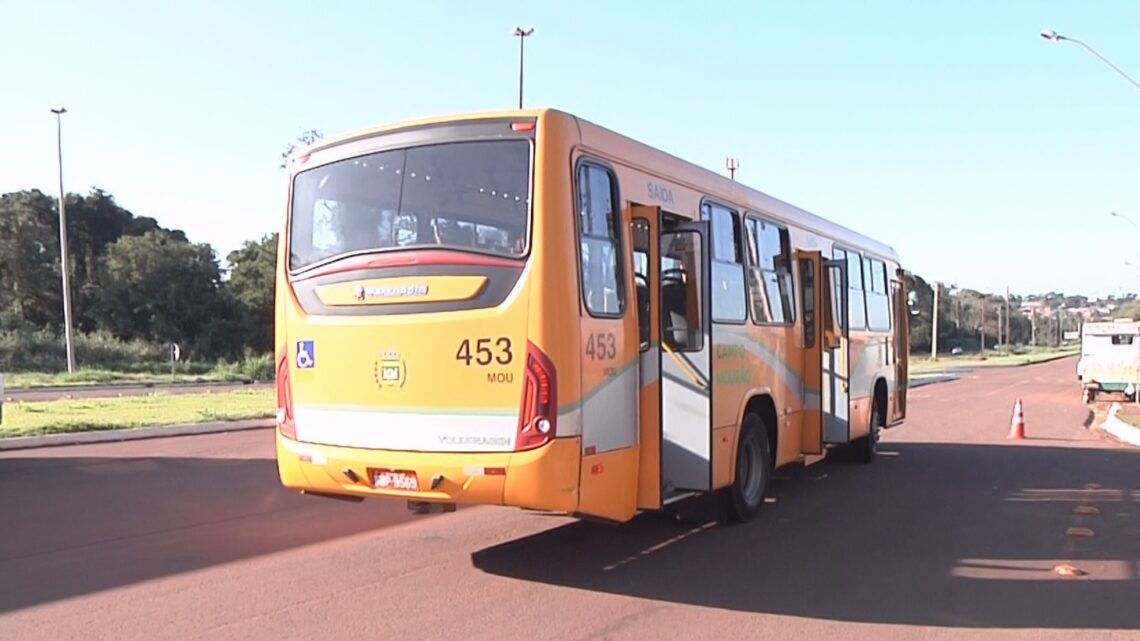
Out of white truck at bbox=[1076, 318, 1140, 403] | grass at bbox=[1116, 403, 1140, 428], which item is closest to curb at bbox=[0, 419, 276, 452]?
grass at bbox=[1116, 403, 1140, 428]

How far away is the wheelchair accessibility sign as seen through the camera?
768cm

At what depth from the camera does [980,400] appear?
1288 inches

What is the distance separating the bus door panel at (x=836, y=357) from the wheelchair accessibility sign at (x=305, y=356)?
649 centimetres

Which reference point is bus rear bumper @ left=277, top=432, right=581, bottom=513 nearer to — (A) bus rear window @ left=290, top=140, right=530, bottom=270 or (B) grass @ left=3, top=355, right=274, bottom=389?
(A) bus rear window @ left=290, top=140, right=530, bottom=270

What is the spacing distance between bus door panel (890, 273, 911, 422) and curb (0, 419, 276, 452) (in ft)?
39.4

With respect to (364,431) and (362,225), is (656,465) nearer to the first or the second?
(364,431)

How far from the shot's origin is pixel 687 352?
8.25m

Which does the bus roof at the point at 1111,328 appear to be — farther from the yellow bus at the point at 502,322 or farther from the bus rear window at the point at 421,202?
the bus rear window at the point at 421,202

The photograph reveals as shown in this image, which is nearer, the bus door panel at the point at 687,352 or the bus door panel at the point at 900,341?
the bus door panel at the point at 687,352

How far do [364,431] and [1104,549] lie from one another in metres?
6.66

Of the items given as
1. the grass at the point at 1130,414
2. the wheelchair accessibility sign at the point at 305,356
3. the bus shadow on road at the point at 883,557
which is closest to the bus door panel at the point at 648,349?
the bus shadow on road at the point at 883,557

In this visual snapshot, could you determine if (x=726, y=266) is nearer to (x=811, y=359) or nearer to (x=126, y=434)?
(x=811, y=359)

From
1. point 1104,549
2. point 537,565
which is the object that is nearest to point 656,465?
point 537,565

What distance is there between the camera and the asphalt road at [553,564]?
21.2 ft
